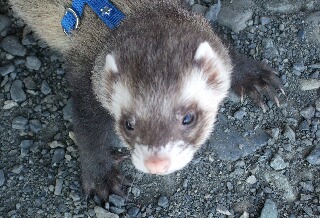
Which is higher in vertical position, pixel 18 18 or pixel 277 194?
pixel 18 18

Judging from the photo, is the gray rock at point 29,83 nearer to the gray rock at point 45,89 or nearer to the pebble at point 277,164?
the gray rock at point 45,89

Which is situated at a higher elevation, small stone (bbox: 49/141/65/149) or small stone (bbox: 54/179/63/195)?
small stone (bbox: 49/141/65/149)

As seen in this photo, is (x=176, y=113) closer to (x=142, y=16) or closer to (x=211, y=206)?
(x=142, y=16)

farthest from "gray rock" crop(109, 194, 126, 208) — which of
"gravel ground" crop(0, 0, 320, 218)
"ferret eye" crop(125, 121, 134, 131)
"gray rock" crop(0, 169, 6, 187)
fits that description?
"ferret eye" crop(125, 121, 134, 131)

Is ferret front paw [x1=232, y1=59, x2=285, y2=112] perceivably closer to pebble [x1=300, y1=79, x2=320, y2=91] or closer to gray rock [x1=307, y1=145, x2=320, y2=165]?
pebble [x1=300, y1=79, x2=320, y2=91]

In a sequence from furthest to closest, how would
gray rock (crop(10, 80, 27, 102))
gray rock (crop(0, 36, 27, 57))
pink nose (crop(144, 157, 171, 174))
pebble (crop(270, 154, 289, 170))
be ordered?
gray rock (crop(0, 36, 27, 57))
gray rock (crop(10, 80, 27, 102))
pebble (crop(270, 154, 289, 170))
pink nose (crop(144, 157, 171, 174))

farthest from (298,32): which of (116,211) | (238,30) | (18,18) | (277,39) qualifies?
(18,18)

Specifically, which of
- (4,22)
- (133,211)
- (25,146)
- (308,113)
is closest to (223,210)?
(133,211)
